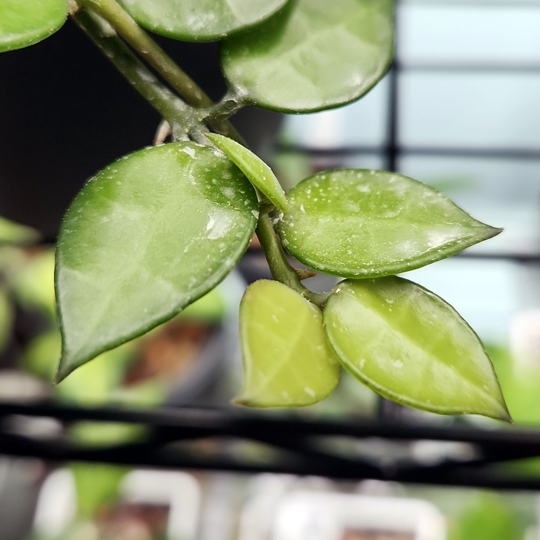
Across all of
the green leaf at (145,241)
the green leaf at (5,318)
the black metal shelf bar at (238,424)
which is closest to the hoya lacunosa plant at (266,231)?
the green leaf at (145,241)

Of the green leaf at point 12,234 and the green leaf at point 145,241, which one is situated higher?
the green leaf at point 145,241

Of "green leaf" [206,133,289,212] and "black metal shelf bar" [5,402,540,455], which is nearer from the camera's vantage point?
"green leaf" [206,133,289,212]

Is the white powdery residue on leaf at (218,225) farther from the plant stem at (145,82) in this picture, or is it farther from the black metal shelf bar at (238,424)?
the black metal shelf bar at (238,424)

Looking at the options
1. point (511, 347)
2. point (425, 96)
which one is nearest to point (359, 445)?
point (511, 347)

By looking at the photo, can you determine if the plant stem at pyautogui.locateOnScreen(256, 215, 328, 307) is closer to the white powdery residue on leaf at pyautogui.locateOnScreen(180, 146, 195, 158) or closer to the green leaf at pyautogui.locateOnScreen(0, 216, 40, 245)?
the white powdery residue on leaf at pyautogui.locateOnScreen(180, 146, 195, 158)

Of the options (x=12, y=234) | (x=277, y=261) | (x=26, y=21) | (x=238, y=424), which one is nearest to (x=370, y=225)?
(x=277, y=261)

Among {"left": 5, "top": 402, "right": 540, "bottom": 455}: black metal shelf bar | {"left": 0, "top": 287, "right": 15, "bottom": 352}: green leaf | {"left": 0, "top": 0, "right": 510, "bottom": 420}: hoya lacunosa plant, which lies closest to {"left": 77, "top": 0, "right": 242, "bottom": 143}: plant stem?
{"left": 0, "top": 0, "right": 510, "bottom": 420}: hoya lacunosa plant

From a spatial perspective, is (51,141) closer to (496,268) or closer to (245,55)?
(245,55)

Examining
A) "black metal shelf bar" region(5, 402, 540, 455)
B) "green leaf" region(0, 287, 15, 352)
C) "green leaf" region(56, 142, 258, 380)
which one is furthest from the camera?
"green leaf" region(0, 287, 15, 352)
